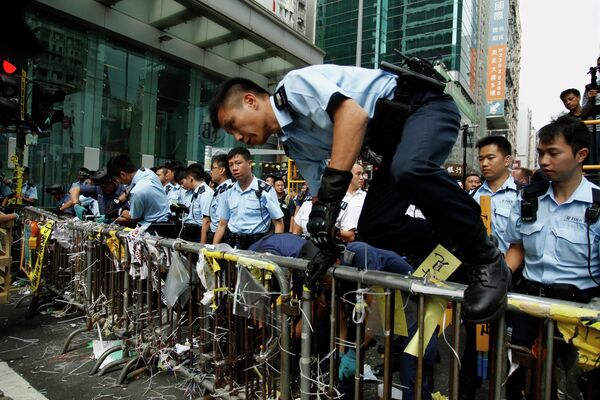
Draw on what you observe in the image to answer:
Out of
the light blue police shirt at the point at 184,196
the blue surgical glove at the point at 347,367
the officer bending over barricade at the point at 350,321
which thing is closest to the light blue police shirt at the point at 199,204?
the light blue police shirt at the point at 184,196

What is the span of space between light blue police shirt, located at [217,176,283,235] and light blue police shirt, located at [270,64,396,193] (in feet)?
9.45

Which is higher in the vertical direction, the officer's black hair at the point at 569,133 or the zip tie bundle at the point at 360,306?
the officer's black hair at the point at 569,133

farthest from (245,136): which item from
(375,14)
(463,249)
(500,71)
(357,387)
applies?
(375,14)

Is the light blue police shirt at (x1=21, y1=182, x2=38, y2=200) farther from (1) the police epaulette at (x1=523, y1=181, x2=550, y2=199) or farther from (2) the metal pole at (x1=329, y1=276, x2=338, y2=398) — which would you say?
(1) the police epaulette at (x1=523, y1=181, x2=550, y2=199)

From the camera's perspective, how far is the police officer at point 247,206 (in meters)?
5.07

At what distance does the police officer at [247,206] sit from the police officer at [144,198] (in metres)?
0.98

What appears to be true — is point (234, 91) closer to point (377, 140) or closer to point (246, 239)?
point (377, 140)

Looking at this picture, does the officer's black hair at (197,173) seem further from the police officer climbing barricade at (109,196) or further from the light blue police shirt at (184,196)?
the police officer climbing barricade at (109,196)

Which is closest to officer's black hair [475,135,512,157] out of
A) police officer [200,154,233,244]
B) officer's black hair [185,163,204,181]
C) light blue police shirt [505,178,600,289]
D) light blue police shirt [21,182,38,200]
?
light blue police shirt [505,178,600,289]

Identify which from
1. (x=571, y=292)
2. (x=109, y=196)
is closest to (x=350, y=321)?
(x=571, y=292)

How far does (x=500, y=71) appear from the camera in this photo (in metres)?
39.5

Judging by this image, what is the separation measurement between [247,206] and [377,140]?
3257 millimetres

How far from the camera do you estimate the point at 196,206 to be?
6.79m

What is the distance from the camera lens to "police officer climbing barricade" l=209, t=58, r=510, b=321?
5.38 ft
